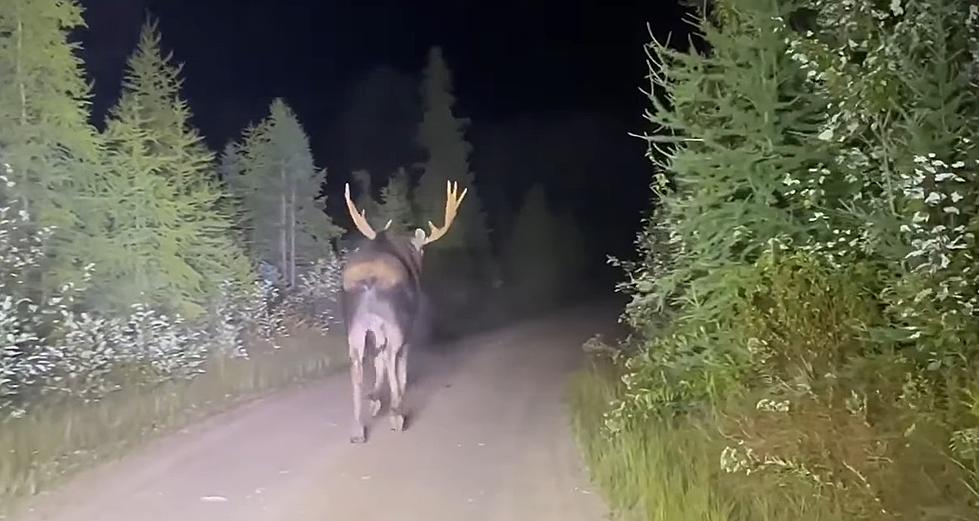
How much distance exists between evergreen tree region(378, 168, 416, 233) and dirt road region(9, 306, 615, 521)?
152cm

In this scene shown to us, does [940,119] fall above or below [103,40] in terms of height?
below

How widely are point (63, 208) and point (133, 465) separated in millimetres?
2513

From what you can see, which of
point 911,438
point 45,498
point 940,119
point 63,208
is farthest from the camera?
point 63,208

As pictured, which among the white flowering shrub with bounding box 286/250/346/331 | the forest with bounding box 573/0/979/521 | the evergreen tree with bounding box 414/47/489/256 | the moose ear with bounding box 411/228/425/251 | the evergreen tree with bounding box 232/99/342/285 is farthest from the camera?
the evergreen tree with bounding box 414/47/489/256

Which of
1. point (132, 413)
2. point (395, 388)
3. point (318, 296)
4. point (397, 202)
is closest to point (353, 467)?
point (395, 388)

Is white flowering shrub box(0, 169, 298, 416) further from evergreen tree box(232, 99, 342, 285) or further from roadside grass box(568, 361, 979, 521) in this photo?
roadside grass box(568, 361, 979, 521)

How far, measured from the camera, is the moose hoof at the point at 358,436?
6.61 meters

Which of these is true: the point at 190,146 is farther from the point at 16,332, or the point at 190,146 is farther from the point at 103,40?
the point at 16,332

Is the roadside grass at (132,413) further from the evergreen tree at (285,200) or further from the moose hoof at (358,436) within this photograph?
the moose hoof at (358,436)

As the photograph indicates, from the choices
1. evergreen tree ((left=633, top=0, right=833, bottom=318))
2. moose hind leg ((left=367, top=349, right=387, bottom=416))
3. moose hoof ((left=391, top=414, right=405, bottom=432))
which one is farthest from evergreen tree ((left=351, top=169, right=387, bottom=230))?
evergreen tree ((left=633, top=0, right=833, bottom=318))

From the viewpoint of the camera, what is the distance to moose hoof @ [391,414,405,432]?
23.0 ft

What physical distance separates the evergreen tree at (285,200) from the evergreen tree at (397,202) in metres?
0.51

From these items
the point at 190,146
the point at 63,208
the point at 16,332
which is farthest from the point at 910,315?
the point at 190,146

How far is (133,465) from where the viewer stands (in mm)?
5734
